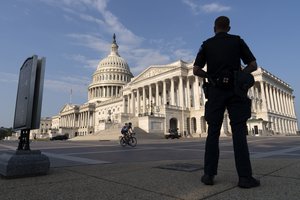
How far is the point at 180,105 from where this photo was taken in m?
63.2

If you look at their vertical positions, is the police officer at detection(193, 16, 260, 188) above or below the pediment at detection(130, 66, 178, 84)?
below

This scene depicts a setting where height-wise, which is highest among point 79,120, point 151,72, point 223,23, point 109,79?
point 109,79

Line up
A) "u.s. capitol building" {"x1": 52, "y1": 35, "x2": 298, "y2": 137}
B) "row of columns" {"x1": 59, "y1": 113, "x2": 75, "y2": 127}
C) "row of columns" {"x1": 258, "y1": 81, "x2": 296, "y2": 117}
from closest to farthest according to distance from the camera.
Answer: "u.s. capitol building" {"x1": 52, "y1": 35, "x2": 298, "y2": 137} < "row of columns" {"x1": 258, "y1": 81, "x2": 296, "y2": 117} < "row of columns" {"x1": 59, "y1": 113, "x2": 75, "y2": 127}

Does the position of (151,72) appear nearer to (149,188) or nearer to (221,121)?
(221,121)

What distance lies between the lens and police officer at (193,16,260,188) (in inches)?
140

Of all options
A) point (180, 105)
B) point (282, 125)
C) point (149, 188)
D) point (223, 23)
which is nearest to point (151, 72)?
point (180, 105)

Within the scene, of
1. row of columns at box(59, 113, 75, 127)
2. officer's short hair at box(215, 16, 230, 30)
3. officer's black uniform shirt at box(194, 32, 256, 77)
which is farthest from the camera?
row of columns at box(59, 113, 75, 127)

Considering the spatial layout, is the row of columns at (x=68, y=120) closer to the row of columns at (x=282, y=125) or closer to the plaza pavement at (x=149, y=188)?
the row of columns at (x=282, y=125)

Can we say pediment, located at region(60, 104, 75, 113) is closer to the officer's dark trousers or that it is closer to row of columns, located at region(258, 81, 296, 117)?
row of columns, located at region(258, 81, 296, 117)

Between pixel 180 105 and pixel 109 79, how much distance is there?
64592mm

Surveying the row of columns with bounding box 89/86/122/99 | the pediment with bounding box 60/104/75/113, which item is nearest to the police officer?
the row of columns with bounding box 89/86/122/99

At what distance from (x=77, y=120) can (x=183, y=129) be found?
77.4 meters

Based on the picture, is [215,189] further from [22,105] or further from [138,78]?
[138,78]

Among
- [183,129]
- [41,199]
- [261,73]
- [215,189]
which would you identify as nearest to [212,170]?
[215,189]
